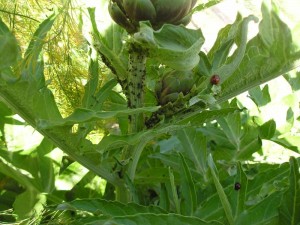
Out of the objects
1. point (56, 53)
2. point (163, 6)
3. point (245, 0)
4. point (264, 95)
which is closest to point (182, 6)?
point (163, 6)

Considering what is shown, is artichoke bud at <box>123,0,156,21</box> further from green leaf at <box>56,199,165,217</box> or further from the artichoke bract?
green leaf at <box>56,199,165,217</box>

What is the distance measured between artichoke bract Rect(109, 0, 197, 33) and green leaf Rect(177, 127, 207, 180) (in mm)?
266

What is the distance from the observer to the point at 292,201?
553 mm

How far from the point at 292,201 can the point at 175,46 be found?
8.2 inches

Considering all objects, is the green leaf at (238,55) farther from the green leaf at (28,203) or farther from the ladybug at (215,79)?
the green leaf at (28,203)

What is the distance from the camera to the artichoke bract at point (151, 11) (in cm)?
55

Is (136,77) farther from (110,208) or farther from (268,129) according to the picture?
(268,129)

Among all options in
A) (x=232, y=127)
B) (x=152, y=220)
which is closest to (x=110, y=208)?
(x=152, y=220)

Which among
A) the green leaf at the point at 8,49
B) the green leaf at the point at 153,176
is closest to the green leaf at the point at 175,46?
the green leaf at the point at 8,49

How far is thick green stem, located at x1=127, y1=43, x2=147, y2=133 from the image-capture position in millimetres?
595

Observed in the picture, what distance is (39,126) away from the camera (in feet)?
1.74

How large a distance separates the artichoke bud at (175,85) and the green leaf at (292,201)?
0.15 meters

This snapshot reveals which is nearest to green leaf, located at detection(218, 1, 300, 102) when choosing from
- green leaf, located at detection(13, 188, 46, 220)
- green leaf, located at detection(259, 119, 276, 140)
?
green leaf, located at detection(259, 119, 276, 140)

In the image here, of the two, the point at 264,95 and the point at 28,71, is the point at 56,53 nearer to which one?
the point at 28,71
